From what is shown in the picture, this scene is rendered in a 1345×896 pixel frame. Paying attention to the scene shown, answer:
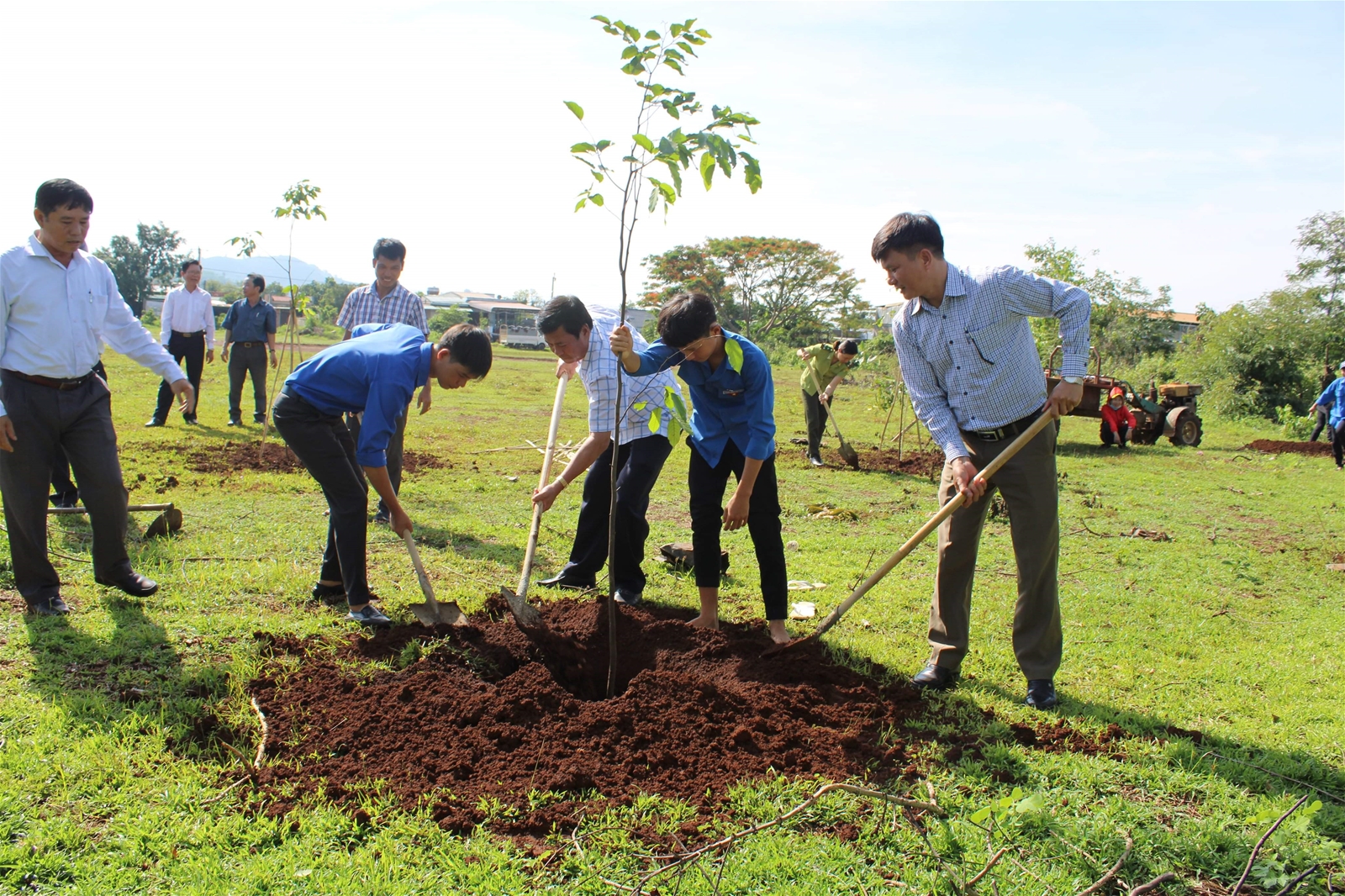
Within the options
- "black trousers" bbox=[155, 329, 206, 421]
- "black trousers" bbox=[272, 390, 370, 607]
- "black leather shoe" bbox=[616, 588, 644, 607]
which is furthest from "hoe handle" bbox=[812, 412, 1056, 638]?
"black trousers" bbox=[155, 329, 206, 421]

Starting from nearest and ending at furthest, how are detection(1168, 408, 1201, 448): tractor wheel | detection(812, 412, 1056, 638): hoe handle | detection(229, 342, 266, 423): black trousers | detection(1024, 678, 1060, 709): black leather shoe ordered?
detection(812, 412, 1056, 638): hoe handle
detection(1024, 678, 1060, 709): black leather shoe
detection(229, 342, 266, 423): black trousers
detection(1168, 408, 1201, 448): tractor wheel

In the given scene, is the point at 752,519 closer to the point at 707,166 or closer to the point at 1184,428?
the point at 707,166

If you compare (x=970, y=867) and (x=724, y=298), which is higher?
(x=724, y=298)

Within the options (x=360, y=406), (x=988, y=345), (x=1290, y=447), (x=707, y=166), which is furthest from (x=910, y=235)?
(x=1290, y=447)

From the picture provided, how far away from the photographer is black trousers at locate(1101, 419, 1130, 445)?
14.4m

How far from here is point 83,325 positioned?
164 inches

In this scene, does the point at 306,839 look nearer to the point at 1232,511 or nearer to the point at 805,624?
the point at 805,624

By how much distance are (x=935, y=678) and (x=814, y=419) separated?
23.5ft

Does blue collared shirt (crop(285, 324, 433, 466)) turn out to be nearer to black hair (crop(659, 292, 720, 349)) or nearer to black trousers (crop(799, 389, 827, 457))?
black hair (crop(659, 292, 720, 349))

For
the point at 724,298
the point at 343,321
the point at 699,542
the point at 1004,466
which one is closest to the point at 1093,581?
the point at 1004,466

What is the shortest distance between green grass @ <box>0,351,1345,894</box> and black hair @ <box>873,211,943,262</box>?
1978 millimetres

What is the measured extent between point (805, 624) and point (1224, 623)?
264 centimetres

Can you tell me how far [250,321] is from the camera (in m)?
10.3

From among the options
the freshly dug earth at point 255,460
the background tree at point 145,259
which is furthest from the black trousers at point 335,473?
the background tree at point 145,259
